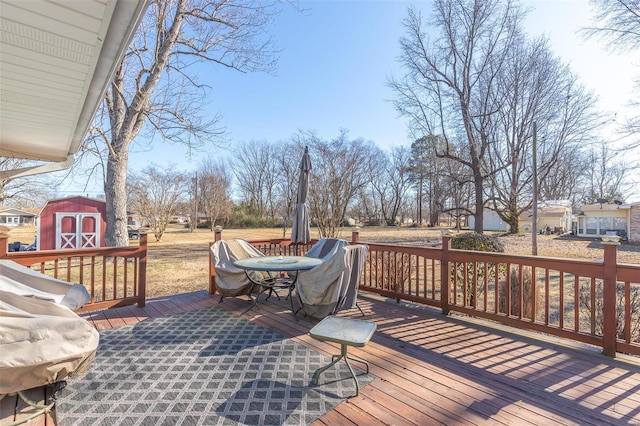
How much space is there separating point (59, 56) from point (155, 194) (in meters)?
19.7

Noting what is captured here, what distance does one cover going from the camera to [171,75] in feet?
30.0

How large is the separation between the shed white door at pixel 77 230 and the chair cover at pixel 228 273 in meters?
11.4

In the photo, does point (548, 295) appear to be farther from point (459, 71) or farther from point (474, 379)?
point (459, 71)

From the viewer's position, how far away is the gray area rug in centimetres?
189

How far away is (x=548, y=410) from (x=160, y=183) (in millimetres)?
21845

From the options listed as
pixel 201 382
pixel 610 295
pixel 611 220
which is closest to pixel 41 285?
pixel 201 382

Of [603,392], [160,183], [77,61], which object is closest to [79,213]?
[160,183]

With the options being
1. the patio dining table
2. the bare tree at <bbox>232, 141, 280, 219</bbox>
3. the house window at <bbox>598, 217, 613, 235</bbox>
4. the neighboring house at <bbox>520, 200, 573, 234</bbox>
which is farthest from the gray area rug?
the bare tree at <bbox>232, 141, 280, 219</bbox>

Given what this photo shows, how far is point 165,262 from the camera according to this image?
A: 9.59m

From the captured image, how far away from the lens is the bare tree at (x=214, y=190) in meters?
27.3

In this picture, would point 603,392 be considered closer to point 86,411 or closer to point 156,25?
point 86,411

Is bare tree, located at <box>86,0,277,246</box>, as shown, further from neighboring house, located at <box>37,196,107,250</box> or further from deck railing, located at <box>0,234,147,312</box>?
deck railing, located at <box>0,234,147,312</box>

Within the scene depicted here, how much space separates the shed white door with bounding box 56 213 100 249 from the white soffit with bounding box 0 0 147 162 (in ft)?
37.1

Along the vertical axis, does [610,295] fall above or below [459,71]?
below
